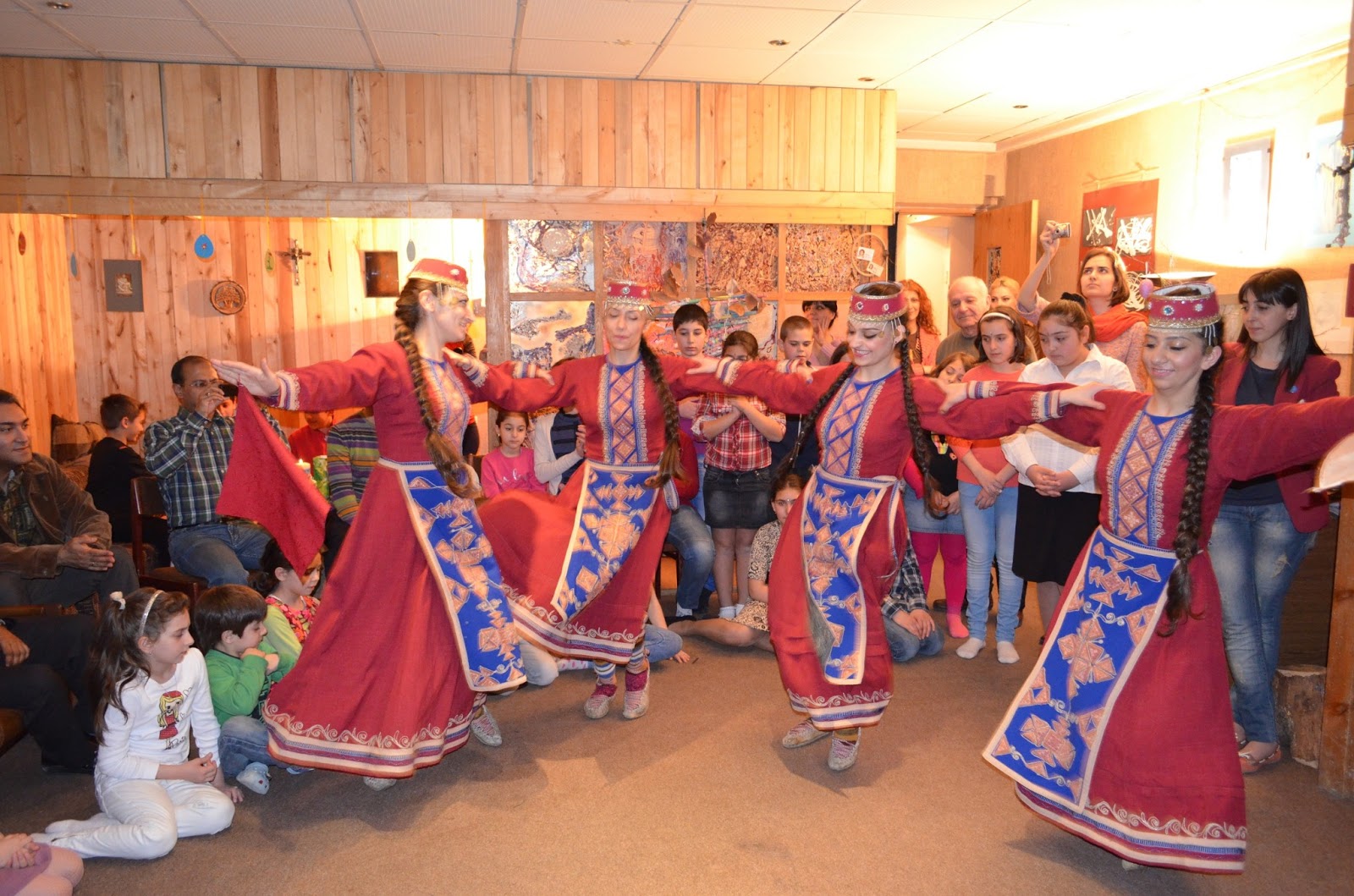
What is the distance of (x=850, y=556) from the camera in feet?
10.3

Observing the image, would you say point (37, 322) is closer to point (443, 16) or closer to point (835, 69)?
point (443, 16)

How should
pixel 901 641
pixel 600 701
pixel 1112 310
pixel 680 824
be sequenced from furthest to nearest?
pixel 1112 310, pixel 901 641, pixel 600 701, pixel 680 824

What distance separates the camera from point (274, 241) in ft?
20.9

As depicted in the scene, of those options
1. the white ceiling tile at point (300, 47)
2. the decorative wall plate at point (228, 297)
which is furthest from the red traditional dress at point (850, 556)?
the decorative wall plate at point (228, 297)

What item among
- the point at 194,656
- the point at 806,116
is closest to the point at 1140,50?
the point at 806,116

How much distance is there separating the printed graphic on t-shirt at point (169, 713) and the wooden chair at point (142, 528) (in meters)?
1.36

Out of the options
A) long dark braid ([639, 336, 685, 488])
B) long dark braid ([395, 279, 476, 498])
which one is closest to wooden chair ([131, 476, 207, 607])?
long dark braid ([395, 279, 476, 498])

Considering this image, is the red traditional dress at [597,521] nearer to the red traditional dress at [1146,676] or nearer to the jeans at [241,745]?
the jeans at [241,745]

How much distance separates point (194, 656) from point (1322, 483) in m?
3.06

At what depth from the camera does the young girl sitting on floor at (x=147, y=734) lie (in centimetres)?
274

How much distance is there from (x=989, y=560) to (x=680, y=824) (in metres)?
2.13

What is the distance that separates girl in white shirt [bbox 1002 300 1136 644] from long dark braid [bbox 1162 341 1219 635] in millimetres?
1191

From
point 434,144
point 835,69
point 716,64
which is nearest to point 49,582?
point 434,144

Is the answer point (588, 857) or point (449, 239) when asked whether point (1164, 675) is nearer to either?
point (588, 857)
